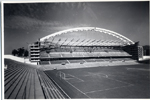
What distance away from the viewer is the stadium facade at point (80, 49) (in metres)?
30.2

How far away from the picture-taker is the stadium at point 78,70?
459 inches

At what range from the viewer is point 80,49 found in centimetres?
4238

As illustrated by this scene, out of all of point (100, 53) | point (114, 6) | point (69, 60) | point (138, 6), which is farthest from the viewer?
point (100, 53)

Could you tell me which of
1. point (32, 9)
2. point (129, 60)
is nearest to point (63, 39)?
point (32, 9)

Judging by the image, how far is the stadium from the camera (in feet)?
38.2

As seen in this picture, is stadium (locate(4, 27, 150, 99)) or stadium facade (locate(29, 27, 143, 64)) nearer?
stadium (locate(4, 27, 150, 99))

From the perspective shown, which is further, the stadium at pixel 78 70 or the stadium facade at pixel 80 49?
the stadium facade at pixel 80 49

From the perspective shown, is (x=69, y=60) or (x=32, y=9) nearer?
(x=32, y=9)

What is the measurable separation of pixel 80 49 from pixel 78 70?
1622cm

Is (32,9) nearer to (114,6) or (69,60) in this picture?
(114,6)

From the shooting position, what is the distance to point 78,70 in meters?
26.9

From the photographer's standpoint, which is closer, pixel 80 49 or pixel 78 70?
pixel 78 70

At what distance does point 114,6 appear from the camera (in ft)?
51.9

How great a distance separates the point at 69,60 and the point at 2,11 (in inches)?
1013
